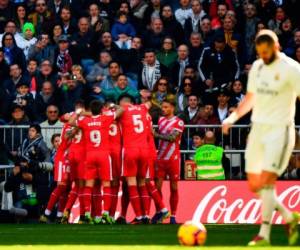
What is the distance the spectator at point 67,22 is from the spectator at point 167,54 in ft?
7.05

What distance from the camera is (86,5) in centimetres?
2964

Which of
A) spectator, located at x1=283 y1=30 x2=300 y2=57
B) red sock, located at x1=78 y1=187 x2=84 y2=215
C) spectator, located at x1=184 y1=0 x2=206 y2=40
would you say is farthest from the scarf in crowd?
red sock, located at x1=78 y1=187 x2=84 y2=215

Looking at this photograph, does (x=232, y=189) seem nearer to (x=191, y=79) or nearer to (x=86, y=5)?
(x=191, y=79)

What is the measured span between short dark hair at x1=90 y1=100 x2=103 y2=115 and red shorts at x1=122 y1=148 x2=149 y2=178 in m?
0.87

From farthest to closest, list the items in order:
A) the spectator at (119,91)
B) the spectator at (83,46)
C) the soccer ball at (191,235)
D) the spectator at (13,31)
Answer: the spectator at (13,31), the spectator at (83,46), the spectator at (119,91), the soccer ball at (191,235)

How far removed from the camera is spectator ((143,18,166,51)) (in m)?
28.3

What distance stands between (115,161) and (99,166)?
13.2 inches

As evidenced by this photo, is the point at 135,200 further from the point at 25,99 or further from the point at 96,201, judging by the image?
the point at 25,99

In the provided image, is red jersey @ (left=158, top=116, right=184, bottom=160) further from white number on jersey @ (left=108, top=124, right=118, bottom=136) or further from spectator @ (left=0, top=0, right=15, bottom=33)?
spectator @ (left=0, top=0, right=15, bottom=33)

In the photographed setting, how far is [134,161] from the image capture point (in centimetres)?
2361

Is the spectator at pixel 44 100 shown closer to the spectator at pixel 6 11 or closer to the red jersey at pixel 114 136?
the spectator at pixel 6 11

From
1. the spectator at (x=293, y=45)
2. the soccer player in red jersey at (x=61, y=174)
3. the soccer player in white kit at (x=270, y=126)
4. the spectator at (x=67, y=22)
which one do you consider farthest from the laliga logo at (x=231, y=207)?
the soccer player in white kit at (x=270, y=126)

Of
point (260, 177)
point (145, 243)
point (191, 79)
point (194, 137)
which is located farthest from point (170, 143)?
Answer: point (260, 177)

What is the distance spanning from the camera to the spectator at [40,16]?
29.0 meters
